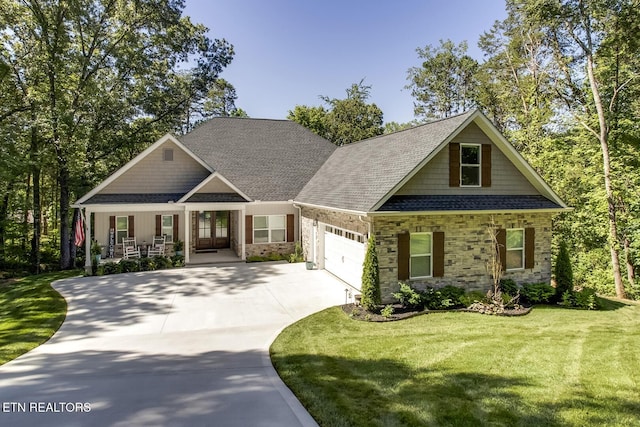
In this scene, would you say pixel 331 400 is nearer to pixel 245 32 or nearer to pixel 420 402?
pixel 420 402

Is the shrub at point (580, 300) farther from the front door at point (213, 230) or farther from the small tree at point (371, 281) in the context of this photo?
the front door at point (213, 230)

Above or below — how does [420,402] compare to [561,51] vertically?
below

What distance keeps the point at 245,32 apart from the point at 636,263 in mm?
26152

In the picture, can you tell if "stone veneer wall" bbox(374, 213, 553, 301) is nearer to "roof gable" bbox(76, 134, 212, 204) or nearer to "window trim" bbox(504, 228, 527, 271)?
"window trim" bbox(504, 228, 527, 271)

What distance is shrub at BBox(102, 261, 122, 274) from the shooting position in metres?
17.1

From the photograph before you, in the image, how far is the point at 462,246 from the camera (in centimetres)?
1365

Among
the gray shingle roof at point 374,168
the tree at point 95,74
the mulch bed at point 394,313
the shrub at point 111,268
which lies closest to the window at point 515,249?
the mulch bed at point 394,313

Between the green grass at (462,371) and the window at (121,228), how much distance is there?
12.9 metres

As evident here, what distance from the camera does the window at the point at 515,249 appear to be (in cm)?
1436

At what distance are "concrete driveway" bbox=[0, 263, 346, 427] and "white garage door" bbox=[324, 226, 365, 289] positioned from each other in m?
0.74

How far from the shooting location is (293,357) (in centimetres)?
816

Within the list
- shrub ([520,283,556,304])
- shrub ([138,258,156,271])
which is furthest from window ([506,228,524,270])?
shrub ([138,258,156,271])

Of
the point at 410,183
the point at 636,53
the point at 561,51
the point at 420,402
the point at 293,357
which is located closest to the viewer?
the point at 420,402

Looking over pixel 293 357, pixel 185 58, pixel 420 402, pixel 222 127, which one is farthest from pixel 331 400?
pixel 185 58
